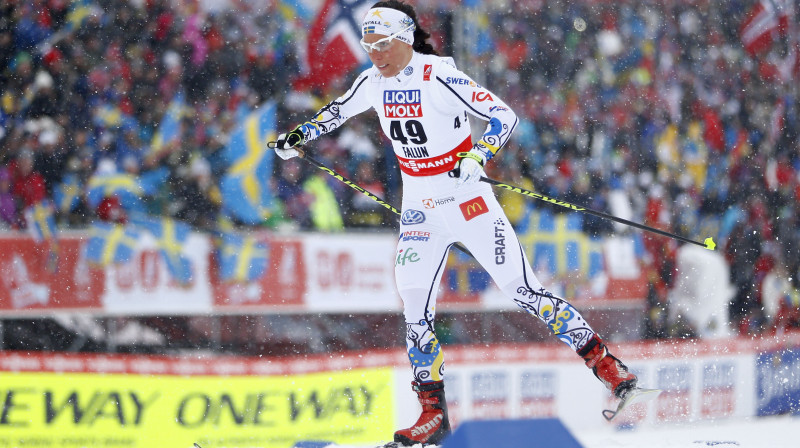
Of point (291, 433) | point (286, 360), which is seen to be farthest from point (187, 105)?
point (291, 433)

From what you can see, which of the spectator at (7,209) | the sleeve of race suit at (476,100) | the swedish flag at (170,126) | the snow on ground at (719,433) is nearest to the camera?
the sleeve of race suit at (476,100)

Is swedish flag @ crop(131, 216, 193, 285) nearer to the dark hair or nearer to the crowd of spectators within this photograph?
the crowd of spectators

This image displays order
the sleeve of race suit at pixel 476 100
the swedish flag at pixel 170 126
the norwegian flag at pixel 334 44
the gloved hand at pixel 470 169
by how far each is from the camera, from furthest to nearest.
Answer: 1. the norwegian flag at pixel 334 44
2. the swedish flag at pixel 170 126
3. the sleeve of race suit at pixel 476 100
4. the gloved hand at pixel 470 169

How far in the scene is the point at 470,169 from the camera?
13.2ft

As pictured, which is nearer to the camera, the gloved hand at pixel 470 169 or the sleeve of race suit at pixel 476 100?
the gloved hand at pixel 470 169

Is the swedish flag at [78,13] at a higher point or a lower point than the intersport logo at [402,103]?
higher

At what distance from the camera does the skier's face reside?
171 inches

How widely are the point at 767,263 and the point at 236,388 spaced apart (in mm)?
7063

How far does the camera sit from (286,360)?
7.00 metres

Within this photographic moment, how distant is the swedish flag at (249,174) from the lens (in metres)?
8.57

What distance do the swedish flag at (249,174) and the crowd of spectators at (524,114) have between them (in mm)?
112

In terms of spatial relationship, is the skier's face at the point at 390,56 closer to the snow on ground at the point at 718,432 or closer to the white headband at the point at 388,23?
the white headband at the point at 388,23

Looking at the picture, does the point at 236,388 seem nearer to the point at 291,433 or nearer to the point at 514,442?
the point at 291,433

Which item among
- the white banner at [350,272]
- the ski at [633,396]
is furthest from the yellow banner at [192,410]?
the ski at [633,396]
